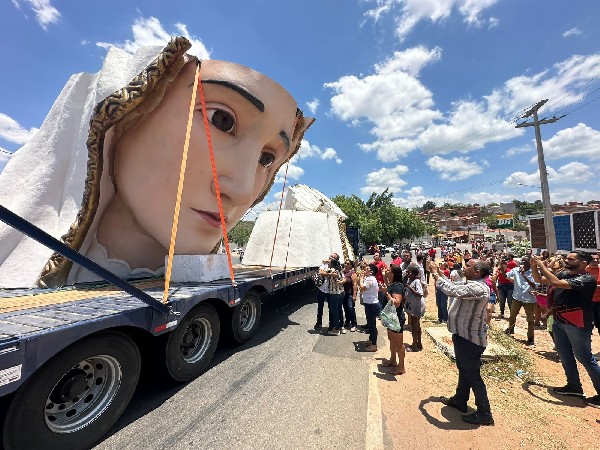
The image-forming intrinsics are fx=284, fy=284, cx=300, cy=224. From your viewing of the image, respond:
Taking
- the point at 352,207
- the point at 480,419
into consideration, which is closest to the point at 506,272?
the point at 480,419

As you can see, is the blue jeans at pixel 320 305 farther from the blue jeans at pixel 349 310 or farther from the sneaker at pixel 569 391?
the sneaker at pixel 569 391

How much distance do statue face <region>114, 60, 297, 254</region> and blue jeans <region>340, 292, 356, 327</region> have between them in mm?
3255

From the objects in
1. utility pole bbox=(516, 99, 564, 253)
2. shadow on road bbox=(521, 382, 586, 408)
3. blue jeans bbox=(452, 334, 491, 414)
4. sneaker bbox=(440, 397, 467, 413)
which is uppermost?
utility pole bbox=(516, 99, 564, 253)

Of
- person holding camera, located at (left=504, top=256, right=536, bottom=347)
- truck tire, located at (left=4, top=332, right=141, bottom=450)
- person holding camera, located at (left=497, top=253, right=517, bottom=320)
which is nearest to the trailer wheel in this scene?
truck tire, located at (left=4, top=332, right=141, bottom=450)

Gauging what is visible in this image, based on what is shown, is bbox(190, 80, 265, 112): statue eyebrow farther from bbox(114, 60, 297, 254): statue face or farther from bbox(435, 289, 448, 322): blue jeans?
bbox(435, 289, 448, 322): blue jeans

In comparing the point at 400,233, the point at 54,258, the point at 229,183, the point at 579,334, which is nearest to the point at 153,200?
the point at 229,183

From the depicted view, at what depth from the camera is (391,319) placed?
4.33 metres

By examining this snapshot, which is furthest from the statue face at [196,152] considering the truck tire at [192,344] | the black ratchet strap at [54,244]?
the black ratchet strap at [54,244]

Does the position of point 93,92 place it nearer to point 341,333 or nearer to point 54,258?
point 54,258

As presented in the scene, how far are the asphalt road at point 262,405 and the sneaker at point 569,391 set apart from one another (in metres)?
2.41

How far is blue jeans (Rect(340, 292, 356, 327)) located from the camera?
6547 millimetres

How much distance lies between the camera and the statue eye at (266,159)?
682 centimetres

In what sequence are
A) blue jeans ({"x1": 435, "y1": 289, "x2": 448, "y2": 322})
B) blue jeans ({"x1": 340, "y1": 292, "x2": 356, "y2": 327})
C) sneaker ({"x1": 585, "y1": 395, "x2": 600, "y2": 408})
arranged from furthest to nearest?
blue jeans ({"x1": 435, "y1": 289, "x2": 448, "y2": 322}) → blue jeans ({"x1": 340, "y1": 292, "x2": 356, "y2": 327}) → sneaker ({"x1": 585, "y1": 395, "x2": 600, "y2": 408})

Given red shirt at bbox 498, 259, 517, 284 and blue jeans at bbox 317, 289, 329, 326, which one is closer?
blue jeans at bbox 317, 289, 329, 326
